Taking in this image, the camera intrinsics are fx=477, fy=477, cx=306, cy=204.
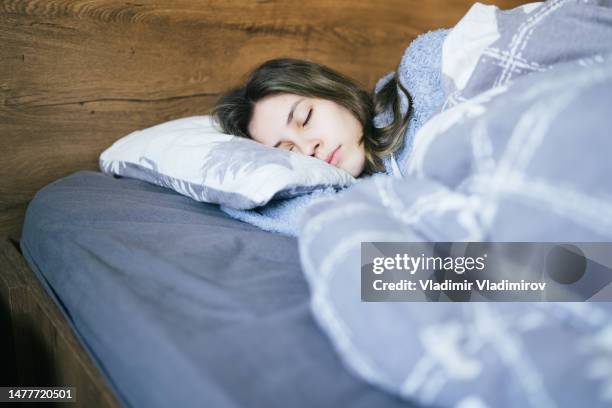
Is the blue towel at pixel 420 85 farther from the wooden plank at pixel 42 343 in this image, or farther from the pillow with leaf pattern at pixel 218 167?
the wooden plank at pixel 42 343

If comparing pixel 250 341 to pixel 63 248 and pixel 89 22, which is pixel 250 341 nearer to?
pixel 63 248

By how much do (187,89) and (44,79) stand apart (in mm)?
319

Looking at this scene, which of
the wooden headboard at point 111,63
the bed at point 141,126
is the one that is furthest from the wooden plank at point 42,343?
the wooden headboard at point 111,63

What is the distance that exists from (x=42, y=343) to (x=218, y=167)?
38 centimetres

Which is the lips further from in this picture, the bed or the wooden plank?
the wooden plank

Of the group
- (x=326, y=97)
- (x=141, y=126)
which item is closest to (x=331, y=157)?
(x=326, y=97)

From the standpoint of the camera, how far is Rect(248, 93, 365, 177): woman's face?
0.94m

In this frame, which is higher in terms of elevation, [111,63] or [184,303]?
[111,63]

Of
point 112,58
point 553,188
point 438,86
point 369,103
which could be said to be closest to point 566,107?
point 553,188

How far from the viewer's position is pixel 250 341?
45 centimetres

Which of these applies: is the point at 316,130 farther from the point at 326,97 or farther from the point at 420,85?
the point at 420,85

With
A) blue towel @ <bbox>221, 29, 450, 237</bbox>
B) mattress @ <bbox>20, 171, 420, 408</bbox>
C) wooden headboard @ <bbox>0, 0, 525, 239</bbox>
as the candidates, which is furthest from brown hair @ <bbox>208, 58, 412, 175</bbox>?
mattress @ <bbox>20, 171, 420, 408</bbox>

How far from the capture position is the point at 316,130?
0.95 meters

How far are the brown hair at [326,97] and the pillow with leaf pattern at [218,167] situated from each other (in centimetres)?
11
